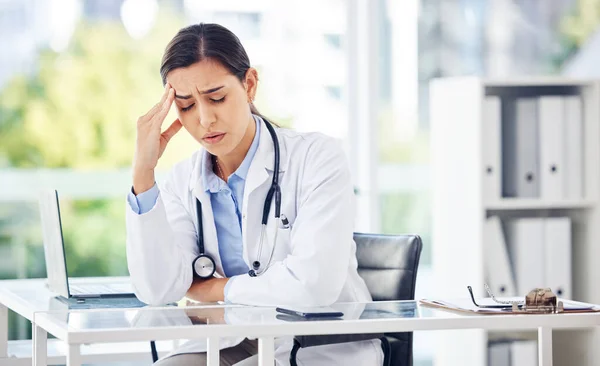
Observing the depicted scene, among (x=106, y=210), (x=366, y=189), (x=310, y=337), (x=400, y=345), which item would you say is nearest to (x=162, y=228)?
(x=310, y=337)

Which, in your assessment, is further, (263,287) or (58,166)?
(58,166)

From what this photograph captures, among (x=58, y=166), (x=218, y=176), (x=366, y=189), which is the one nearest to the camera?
(x=218, y=176)

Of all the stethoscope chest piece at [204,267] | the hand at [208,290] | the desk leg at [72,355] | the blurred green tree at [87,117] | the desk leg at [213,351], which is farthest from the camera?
the blurred green tree at [87,117]

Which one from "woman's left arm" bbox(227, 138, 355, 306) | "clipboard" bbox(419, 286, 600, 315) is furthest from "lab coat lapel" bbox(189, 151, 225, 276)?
"clipboard" bbox(419, 286, 600, 315)

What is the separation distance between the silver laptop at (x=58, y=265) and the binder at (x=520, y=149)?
177 cm

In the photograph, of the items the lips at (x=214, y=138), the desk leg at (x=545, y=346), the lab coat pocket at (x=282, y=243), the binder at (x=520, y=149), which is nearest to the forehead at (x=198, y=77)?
the lips at (x=214, y=138)

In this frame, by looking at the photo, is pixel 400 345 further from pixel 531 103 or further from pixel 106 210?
pixel 106 210

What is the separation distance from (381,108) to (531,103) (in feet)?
2.89

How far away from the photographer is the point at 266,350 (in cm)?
170

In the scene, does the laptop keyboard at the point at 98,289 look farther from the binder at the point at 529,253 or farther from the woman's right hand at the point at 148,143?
the binder at the point at 529,253

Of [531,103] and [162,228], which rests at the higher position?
[531,103]

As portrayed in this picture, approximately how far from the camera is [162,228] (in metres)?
2.24

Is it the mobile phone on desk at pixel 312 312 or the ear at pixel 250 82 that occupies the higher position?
the ear at pixel 250 82

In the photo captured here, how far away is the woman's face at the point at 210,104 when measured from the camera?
224 centimetres
